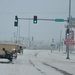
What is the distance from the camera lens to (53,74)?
78.5 ft

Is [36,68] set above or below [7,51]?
below

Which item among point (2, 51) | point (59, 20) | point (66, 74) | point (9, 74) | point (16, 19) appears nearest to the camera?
point (9, 74)

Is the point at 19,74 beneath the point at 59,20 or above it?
beneath

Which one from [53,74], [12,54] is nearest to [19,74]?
[53,74]

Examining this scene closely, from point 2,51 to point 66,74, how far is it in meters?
16.3

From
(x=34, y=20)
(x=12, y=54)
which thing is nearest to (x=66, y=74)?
(x=12, y=54)

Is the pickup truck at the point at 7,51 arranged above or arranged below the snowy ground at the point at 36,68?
above

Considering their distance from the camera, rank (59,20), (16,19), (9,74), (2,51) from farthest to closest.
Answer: (59,20) < (16,19) < (2,51) < (9,74)

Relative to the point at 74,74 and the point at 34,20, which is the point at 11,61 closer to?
the point at 34,20

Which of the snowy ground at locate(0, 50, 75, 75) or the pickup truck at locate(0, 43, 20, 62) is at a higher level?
the pickup truck at locate(0, 43, 20, 62)

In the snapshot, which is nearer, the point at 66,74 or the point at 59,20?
the point at 66,74

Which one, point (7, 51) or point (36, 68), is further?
point (7, 51)

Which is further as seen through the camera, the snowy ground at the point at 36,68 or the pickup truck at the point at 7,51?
the pickup truck at the point at 7,51

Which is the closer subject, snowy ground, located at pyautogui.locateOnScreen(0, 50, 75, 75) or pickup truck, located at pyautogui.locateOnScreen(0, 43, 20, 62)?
snowy ground, located at pyautogui.locateOnScreen(0, 50, 75, 75)
